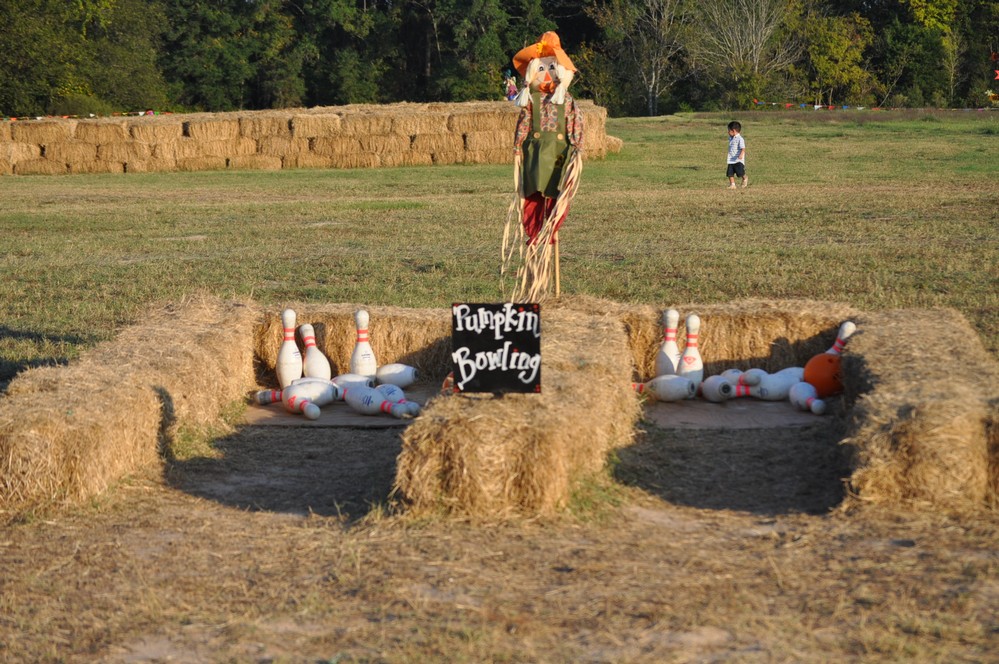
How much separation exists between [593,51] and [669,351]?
49200 millimetres

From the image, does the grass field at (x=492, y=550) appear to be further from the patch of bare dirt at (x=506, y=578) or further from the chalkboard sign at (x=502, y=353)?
the chalkboard sign at (x=502, y=353)

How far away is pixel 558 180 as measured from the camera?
8250 millimetres

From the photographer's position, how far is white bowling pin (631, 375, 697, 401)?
8.05 metres

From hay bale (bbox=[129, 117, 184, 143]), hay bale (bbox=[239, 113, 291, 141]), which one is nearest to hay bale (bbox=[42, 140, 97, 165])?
hay bale (bbox=[129, 117, 184, 143])

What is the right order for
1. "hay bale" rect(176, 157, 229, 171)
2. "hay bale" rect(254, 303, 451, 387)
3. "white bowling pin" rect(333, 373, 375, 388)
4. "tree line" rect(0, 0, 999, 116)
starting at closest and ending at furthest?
1. "white bowling pin" rect(333, 373, 375, 388)
2. "hay bale" rect(254, 303, 451, 387)
3. "hay bale" rect(176, 157, 229, 171)
4. "tree line" rect(0, 0, 999, 116)

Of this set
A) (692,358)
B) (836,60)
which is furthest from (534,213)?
(836,60)

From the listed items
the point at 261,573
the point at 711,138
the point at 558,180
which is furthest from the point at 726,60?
the point at 261,573

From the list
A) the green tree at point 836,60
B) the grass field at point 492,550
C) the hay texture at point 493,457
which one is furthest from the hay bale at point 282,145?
the green tree at point 836,60

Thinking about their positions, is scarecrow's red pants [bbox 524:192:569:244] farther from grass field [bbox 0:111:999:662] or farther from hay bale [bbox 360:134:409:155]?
hay bale [bbox 360:134:409:155]

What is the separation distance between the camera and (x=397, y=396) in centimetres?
798

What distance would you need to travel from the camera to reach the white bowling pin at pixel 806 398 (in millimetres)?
7648

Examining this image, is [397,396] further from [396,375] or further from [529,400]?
[529,400]

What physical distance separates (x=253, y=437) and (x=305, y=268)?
593 centimetres

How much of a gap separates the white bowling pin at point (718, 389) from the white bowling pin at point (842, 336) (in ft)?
2.19
